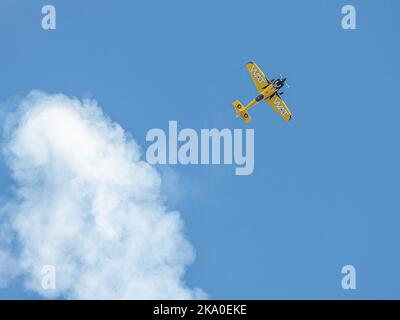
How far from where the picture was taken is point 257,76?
11156 centimetres

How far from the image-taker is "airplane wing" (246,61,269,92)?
4363 inches

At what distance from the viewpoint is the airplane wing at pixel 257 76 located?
111 meters

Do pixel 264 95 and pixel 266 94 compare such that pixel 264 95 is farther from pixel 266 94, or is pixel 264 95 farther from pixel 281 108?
pixel 281 108

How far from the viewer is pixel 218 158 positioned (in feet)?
332

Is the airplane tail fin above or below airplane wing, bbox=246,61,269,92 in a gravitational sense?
below

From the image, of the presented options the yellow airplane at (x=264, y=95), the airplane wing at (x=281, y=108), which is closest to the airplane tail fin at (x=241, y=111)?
the yellow airplane at (x=264, y=95)

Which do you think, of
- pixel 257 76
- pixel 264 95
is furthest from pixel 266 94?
pixel 257 76

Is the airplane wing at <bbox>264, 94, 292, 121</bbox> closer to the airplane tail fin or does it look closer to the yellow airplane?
the yellow airplane

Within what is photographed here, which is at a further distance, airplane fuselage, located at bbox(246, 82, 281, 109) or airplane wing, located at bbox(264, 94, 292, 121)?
airplane wing, located at bbox(264, 94, 292, 121)

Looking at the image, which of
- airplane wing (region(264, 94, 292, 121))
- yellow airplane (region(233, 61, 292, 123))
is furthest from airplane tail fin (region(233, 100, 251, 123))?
airplane wing (region(264, 94, 292, 121))
